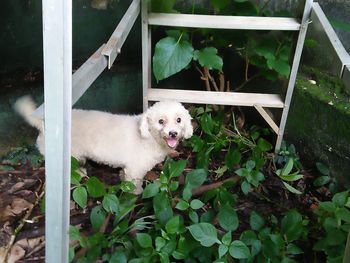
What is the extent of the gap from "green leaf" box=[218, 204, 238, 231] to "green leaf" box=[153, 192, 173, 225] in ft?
0.69

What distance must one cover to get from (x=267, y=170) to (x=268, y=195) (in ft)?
0.72

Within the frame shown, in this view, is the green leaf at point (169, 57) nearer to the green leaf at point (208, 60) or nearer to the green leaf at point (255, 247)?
the green leaf at point (208, 60)

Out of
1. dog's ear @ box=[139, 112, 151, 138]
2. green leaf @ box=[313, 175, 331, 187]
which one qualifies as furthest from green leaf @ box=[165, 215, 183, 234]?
green leaf @ box=[313, 175, 331, 187]

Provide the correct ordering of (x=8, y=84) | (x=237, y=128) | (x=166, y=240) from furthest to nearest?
(x=237, y=128), (x=8, y=84), (x=166, y=240)

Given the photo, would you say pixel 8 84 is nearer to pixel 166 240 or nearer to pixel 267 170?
pixel 166 240

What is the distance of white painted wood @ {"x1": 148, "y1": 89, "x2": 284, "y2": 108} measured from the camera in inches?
94.4

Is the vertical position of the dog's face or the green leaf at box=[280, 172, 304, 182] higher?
the dog's face

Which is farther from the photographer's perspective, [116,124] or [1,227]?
[116,124]

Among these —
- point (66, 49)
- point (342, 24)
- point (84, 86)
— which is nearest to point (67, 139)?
point (66, 49)

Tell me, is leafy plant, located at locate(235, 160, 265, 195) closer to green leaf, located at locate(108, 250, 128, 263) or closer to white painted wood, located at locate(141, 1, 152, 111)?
white painted wood, located at locate(141, 1, 152, 111)

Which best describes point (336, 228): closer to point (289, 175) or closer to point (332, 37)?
point (289, 175)

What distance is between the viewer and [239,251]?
1.54 meters

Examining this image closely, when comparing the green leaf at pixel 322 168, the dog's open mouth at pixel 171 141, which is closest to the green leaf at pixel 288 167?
the green leaf at pixel 322 168

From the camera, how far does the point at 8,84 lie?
7.07 feet
